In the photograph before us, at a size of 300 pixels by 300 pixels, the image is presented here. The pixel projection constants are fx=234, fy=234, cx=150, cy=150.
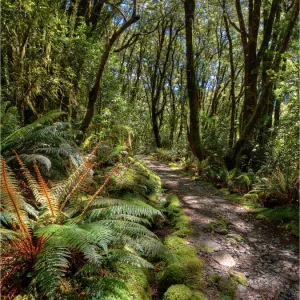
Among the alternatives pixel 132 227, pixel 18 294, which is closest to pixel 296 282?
pixel 132 227

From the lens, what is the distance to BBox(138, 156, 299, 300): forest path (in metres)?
2.66

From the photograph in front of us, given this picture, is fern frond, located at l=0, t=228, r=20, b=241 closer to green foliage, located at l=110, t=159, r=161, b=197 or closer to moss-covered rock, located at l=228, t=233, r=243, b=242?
green foliage, located at l=110, t=159, r=161, b=197

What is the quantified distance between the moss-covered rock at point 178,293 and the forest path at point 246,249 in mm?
270

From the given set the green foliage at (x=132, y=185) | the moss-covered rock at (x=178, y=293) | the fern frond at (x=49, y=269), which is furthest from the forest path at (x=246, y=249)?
the fern frond at (x=49, y=269)

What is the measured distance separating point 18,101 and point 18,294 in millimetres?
4369

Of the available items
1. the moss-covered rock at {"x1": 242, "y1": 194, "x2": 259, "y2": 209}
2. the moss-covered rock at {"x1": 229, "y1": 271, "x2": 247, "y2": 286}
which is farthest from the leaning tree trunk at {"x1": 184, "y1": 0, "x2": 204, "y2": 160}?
the moss-covered rock at {"x1": 229, "y1": 271, "x2": 247, "y2": 286}

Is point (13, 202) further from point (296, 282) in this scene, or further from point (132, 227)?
point (296, 282)

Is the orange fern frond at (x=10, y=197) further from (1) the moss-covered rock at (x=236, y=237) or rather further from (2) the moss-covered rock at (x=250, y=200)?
(2) the moss-covered rock at (x=250, y=200)

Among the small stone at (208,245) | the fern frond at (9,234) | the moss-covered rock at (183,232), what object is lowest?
the small stone at (208,245)

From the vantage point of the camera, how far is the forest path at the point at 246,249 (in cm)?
266

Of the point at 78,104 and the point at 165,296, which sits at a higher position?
the point at 78,104

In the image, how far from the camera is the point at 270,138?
7480 millimetres

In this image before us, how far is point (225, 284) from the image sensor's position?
2.63m

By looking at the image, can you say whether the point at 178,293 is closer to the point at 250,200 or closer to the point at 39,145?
the point at 39,145
